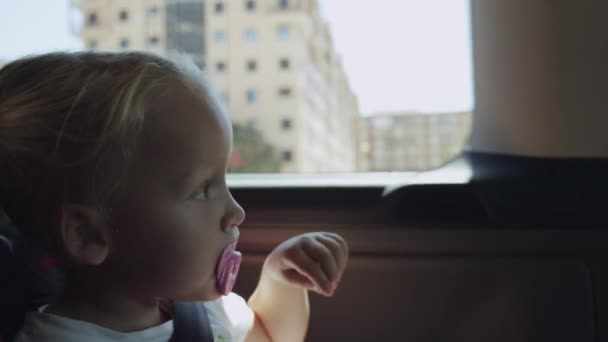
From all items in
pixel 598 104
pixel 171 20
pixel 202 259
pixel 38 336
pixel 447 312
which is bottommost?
pixel 447 312

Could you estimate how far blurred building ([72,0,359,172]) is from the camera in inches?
71.6

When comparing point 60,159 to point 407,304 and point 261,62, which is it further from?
point 261,62

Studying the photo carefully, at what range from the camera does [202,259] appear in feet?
3.24

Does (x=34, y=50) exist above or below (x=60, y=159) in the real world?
above

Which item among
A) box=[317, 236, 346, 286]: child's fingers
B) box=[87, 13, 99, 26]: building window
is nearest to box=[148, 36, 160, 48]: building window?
box=[87, 13, 99, 26]: building window

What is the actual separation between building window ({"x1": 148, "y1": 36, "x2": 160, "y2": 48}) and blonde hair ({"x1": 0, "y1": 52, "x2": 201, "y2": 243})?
92 cm

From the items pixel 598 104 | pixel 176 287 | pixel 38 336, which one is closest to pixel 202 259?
pixel 176 287

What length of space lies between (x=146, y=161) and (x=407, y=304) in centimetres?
72

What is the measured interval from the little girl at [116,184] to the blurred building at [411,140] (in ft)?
2.57

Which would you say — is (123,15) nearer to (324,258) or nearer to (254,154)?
(254,154)

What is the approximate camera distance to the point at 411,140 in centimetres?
173

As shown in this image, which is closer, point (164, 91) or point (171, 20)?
point (164, 91)

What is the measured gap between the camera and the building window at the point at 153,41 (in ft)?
6.06

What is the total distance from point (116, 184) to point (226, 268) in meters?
0.23
